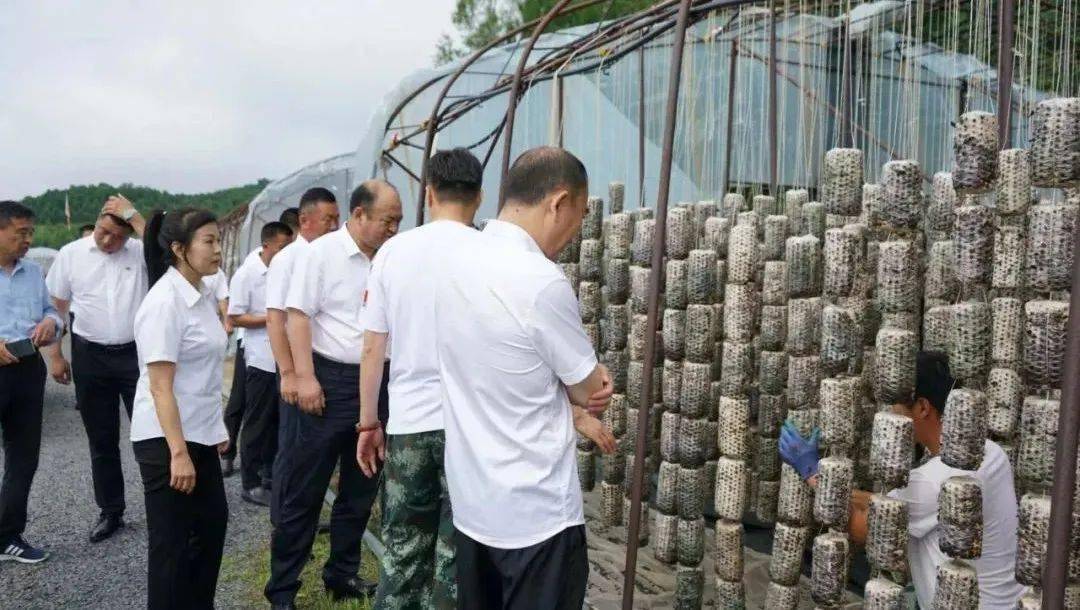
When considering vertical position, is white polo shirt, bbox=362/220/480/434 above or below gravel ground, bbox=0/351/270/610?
above

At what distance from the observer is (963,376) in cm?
217

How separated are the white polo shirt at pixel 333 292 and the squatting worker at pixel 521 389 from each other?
1.78m

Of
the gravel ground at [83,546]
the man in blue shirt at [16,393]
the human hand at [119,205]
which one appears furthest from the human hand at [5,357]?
the gravel ground at [83,546]

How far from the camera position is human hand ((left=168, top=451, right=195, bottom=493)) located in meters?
3.06

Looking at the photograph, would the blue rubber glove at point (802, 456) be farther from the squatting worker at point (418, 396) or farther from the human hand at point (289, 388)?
the human hand at point (289, 388)

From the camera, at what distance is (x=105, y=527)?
16.6 feet

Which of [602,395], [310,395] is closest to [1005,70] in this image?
[602,395]

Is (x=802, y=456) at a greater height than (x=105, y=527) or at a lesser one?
greater

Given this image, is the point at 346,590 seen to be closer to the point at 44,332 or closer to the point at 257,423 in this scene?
the point at 257,423

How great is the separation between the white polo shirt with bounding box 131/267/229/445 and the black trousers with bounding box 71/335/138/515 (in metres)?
2.00

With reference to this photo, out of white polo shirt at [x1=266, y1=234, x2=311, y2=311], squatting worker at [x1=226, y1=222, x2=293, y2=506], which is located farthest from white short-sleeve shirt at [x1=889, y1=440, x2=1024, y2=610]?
squatting worker at [x1=226, y1=222, x2=293, y2=506]

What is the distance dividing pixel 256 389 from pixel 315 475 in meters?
2.21

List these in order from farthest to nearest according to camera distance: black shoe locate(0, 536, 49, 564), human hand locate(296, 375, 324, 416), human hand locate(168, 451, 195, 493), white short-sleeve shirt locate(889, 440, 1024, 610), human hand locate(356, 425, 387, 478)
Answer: black shoe locate(0, 536, 49, 564)
human hand locate(296, 375, 324, 416)
human hand locate(356, 425, 387, 478)
human hand locate(168, 451, 195, 493)
white short-sleeve shirt locate(889, 440, 1024, 610)

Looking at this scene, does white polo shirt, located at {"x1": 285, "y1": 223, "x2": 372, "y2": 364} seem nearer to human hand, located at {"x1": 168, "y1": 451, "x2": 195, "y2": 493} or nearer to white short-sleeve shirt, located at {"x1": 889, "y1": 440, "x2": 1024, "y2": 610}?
human hand, located at {"x1": 168, "y1": 451, "x2": 195, "y2": 493}
